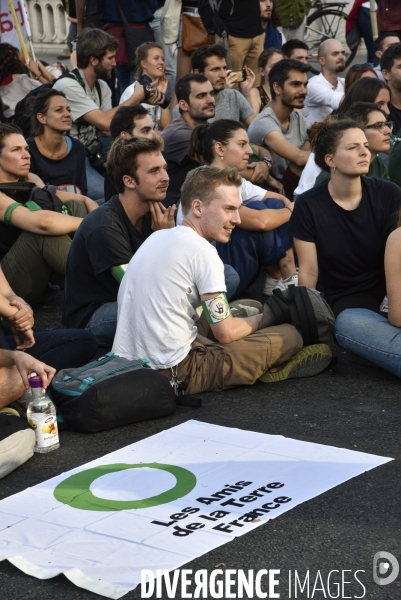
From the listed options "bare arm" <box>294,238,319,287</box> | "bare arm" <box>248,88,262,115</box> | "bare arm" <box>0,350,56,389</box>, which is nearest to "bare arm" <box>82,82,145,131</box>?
"bare arm" <box>248,88,262,115</box>

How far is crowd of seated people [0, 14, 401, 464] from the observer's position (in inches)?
188

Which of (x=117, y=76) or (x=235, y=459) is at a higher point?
(x=117, y=76)

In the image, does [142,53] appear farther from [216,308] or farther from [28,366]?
[28,366]

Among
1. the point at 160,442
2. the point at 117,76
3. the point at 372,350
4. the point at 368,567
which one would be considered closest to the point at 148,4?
the point at 117,76

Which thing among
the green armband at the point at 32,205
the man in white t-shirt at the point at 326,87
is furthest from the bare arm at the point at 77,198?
the man in white t-shirt at the point at 326,87

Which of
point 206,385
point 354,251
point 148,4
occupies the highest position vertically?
point 148,4

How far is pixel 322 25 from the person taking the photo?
15.6m

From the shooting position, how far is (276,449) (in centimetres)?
408

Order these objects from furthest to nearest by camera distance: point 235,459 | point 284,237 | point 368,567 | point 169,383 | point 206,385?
point 284,237, point 206,385, point 169,383, point 235,459, point 368,567

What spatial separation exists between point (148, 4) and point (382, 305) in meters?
5.82

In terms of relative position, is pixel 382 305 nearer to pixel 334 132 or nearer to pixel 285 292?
pixel 285 292

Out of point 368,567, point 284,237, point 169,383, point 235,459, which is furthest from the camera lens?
point 284,237

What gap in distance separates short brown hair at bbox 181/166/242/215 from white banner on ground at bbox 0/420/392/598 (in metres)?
1.16

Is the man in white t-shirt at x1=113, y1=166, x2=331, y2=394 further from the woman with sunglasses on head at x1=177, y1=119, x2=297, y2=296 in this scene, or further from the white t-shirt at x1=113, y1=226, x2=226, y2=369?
the woman with sunglasses on head at x1=177, y1=119, x2=297, y2=296
